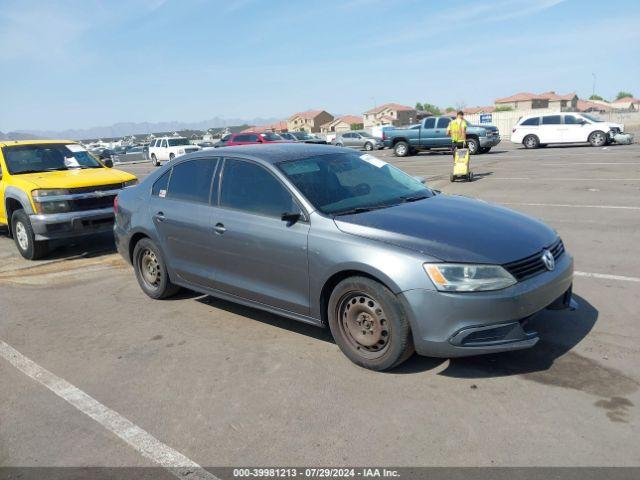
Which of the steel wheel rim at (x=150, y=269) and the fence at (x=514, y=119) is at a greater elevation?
the fence at (x=514, y=119)

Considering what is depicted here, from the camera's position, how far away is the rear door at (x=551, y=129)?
81.9ft

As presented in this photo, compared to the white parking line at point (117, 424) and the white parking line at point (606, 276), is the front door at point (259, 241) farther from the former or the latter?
the white parking line at point (606, 276)

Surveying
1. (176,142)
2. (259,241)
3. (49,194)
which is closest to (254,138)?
(176,142)

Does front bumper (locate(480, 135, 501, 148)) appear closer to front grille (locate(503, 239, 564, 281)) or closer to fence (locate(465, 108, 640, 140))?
front grille (locate(503, 239, 564, 281))

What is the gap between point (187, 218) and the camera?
520 centimetres

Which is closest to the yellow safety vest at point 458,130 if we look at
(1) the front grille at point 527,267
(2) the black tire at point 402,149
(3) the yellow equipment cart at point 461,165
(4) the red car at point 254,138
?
(3) the yellow equipment cart at point 461,165

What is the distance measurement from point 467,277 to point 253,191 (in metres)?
2.02

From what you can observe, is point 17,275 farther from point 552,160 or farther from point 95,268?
point 552,160

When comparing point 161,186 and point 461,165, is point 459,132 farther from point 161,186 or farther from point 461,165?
point 161,186

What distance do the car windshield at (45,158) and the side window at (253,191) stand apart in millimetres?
5260

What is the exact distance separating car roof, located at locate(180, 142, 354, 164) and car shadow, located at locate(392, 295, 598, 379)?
6.66ft

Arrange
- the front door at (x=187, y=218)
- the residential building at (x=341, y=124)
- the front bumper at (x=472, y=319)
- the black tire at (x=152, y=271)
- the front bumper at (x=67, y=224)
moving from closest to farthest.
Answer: the front bumper at (x=472, y=319), the front door at (x=187, y=218), the black tire at (x=152, y=271), the front bumper at (x=67, y=224), the residential building at (x=341, y=124)

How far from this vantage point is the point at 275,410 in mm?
3535

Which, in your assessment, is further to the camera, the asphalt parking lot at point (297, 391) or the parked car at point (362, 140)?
the parked car at point (362, 140)
